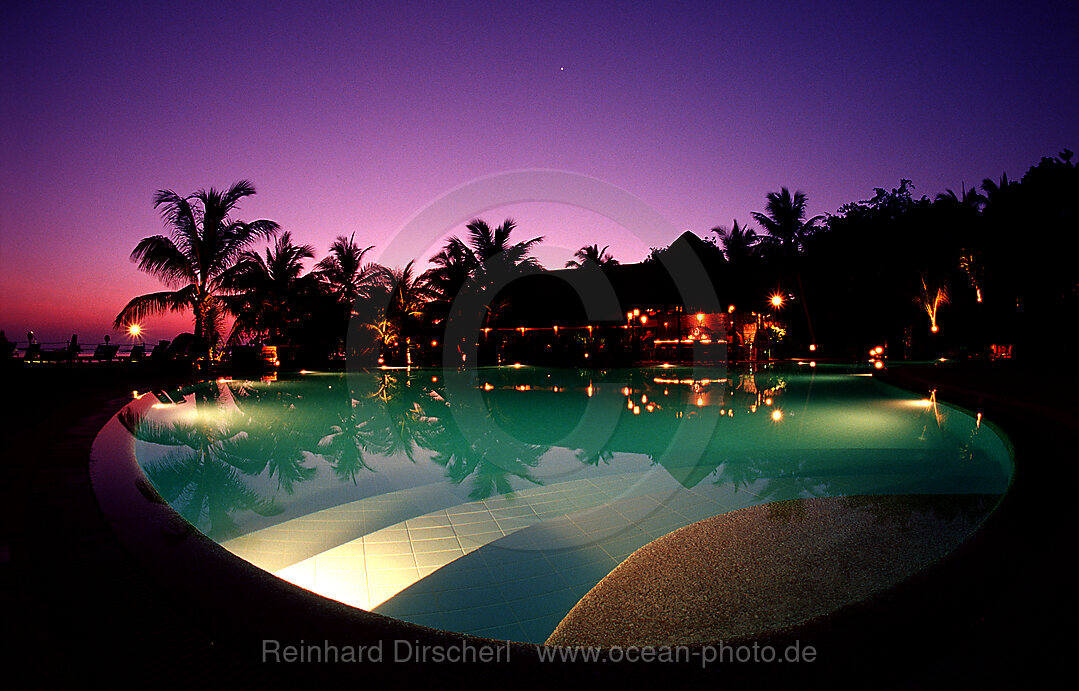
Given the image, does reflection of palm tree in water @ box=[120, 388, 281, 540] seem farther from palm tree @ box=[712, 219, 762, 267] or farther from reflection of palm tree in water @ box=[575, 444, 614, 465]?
→ palm tree @ box=[712, 219, 762, 267]

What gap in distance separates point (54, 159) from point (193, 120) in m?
6.43

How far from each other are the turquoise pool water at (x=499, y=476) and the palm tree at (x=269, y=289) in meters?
7.31

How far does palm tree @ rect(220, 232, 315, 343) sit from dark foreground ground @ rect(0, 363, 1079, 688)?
15.5m

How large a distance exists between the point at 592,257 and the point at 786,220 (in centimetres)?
934

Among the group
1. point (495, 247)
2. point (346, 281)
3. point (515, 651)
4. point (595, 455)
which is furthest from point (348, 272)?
point (515, 651)

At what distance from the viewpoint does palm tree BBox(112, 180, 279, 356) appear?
14.4m

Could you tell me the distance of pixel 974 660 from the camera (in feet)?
3.74

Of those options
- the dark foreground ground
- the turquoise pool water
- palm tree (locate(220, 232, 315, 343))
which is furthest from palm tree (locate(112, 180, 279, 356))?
the dark foreground ground

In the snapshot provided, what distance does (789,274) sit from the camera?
25.0 metres

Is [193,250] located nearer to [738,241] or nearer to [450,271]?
[450,271]

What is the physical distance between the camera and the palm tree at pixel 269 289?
15.7 metres

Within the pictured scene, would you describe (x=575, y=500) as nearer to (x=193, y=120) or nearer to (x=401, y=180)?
(x=193, y=120)

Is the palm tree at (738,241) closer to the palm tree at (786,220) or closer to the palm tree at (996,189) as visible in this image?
the palm tree at (786,220)

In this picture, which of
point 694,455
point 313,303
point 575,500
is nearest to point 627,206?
point 313,303
